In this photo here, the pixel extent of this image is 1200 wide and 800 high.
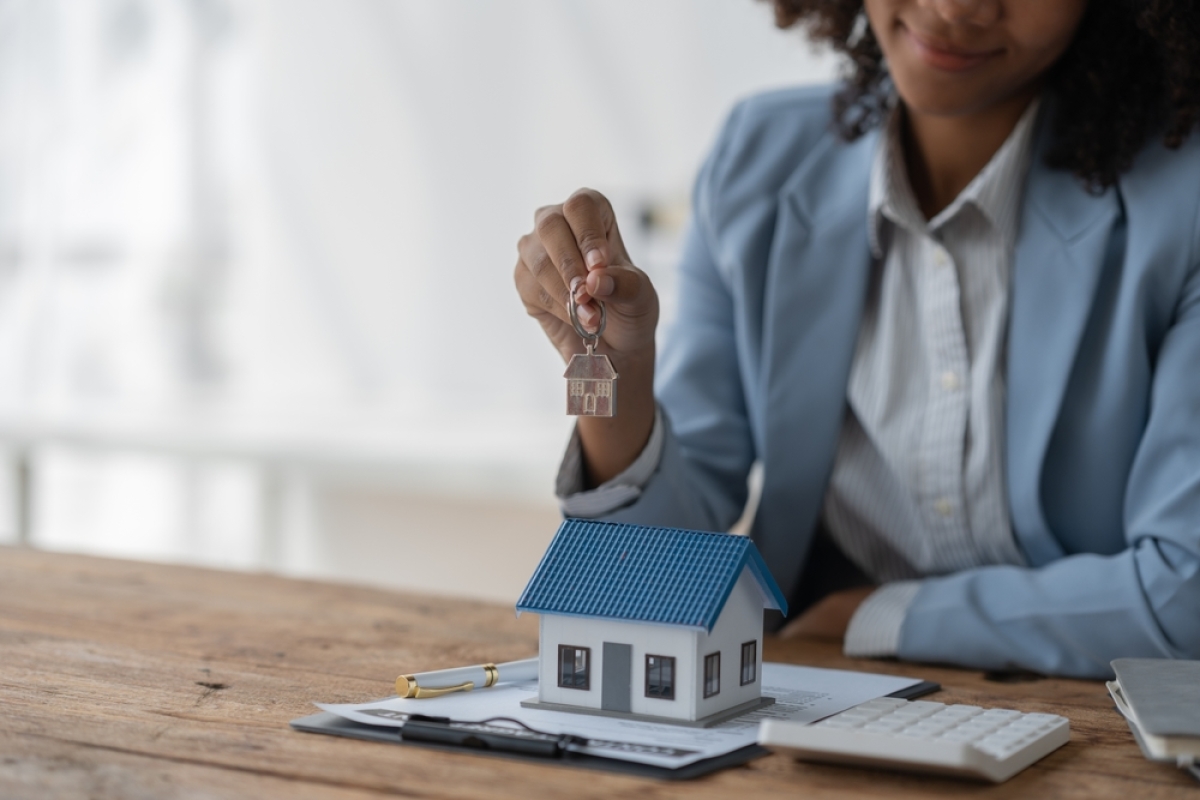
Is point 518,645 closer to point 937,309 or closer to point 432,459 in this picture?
point 937,309

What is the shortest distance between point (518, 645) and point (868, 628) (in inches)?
13.1

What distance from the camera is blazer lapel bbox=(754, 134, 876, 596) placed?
1.33 m

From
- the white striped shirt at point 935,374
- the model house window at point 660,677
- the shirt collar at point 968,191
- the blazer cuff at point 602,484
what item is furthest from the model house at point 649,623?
the shirt collar at point 968,191

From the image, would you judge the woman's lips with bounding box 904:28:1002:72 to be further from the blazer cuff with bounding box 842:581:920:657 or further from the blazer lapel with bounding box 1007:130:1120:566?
the blazer cuff with bounding box 842:581:920:657

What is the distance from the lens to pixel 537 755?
0.74 meters

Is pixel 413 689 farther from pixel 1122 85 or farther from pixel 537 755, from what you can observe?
pixel 1122 85

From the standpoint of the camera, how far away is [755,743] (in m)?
0.77

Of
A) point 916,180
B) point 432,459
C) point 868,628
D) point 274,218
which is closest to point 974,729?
point 868,628

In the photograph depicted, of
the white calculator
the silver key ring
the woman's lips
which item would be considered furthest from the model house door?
the woman's lips

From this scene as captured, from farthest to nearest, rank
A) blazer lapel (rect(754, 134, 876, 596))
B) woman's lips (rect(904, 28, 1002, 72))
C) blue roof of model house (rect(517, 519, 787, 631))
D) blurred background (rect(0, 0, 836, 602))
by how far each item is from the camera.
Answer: blurred background (rect(0, 0, 836, 602))
blazer lapel (rect(754, 134, 876, 596))
woman's lips (rect(904, 28, 1002, 72))
blue roof of model house (rect(517, 519, 787, 631))

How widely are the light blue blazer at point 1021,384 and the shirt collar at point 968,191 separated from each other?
2 centimetres

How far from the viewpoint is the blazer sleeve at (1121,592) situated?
110 cm

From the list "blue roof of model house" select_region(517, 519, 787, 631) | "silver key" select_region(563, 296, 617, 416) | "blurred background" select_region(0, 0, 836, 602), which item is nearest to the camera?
"blue roof of model house" select_region(517, 519, 787, 631)

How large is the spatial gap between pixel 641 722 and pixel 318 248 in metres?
2.42
